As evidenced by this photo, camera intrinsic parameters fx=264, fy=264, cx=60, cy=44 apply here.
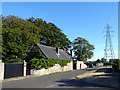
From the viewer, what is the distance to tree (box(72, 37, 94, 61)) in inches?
4240

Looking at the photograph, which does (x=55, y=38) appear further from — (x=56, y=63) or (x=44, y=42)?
(x=56, y=63)

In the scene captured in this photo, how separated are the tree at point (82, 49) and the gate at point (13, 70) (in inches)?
2849

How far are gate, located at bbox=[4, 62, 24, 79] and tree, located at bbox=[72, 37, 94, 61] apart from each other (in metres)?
72.4

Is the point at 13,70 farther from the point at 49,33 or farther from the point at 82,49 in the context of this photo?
the point at 82,49

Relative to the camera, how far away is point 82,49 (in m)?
112

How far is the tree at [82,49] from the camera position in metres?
108

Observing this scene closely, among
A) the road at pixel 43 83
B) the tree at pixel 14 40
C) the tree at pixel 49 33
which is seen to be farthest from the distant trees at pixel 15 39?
the road at pixel 43 83

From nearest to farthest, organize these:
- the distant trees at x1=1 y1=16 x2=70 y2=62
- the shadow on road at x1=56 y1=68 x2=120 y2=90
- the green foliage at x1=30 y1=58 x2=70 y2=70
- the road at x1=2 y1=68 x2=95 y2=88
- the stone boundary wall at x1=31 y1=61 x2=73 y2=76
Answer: the road at x1=2 y1=68 x2=95 y2=88
the shadow on road at x1=56 y1=68 x2=120 y2=90
the stone boundary wall at x1=31 y1=61 x2=73 y2=76
the green foliage at x1=30 y1=58 x2=70 y2=70
the distant trees at x1=1 y1=16 x2=70 y2=62

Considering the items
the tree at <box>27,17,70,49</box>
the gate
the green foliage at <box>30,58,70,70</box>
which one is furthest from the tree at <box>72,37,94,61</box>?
the gate

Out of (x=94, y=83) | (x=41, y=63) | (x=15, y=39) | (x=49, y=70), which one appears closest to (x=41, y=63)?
(x=41, y=63)

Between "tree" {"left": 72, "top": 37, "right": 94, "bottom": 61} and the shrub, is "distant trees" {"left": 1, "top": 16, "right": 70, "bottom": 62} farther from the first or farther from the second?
"tree" {"left": 72, "top": 37, "right": 94, "bottom": 61}

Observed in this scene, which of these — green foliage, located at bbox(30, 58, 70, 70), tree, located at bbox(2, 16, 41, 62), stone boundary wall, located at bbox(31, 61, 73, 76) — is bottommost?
stone boundary wall, located at bbox(31, 61, 73, 76)

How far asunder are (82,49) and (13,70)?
80867 mm

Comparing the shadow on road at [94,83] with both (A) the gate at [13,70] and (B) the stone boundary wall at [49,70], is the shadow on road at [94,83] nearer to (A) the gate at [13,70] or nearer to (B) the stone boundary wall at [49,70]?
(A) the gate at [13,70]
